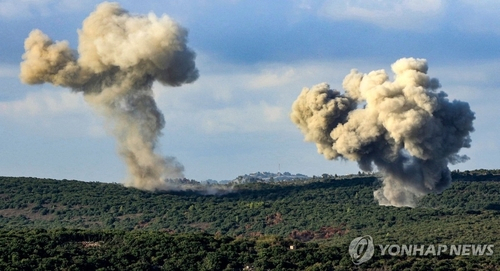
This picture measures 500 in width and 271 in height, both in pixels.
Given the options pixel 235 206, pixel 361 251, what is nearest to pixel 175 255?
pixel 361 251

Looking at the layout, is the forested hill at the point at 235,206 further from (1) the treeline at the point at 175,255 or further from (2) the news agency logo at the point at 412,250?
(1) the treeline at the point at 175,255

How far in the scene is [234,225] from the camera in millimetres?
99188

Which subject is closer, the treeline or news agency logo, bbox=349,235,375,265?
the treeline

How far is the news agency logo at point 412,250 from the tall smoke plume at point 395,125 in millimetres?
21134

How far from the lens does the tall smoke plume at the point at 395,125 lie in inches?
3701

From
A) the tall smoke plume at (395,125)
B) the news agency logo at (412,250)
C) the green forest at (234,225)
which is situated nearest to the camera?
the green forest at (234,225)

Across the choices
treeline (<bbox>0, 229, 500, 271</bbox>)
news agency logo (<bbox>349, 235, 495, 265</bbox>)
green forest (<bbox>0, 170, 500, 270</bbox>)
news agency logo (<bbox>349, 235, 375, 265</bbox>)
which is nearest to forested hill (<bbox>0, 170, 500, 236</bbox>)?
green forest (<bbox>0, 170, 500, 270</bbox>)

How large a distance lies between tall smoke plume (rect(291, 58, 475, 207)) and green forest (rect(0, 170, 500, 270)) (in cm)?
393

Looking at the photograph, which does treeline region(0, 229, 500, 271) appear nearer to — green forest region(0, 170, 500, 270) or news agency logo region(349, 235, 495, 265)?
green forest region(0, 170, 500, 270)

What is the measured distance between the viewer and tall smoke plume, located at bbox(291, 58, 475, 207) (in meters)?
94.0

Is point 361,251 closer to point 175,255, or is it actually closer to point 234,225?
point 175,255

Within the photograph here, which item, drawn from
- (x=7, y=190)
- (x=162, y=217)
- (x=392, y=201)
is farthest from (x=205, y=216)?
(x=7, y=190)

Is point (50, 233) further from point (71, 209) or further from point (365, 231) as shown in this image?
point (71, 209)

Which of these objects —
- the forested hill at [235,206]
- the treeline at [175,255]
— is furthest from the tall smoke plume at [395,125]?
the treeline at [175,255]
